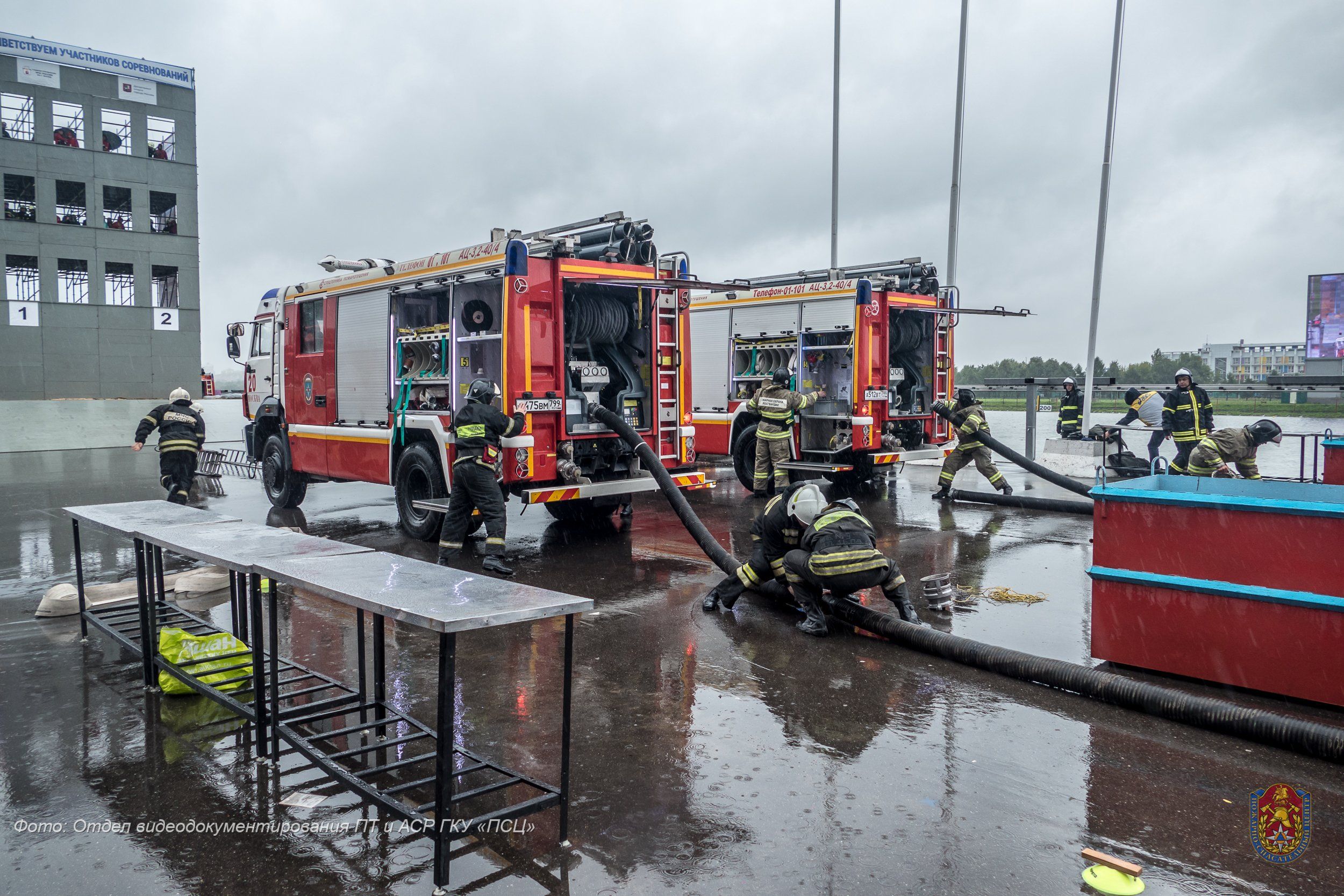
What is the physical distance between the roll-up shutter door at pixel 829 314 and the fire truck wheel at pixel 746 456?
1.56 meters

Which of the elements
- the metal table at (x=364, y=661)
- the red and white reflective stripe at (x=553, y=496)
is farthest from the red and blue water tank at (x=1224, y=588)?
the red and white reflective stripe at (x=553, y=496)

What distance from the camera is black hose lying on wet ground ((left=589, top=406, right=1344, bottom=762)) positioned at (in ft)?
12.5

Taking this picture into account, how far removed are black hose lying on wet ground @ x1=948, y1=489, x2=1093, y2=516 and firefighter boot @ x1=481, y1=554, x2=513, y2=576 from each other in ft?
20.6

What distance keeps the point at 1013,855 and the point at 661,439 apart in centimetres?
635

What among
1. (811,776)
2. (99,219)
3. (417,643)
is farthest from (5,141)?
(811,776)

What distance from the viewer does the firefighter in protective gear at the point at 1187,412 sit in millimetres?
10648

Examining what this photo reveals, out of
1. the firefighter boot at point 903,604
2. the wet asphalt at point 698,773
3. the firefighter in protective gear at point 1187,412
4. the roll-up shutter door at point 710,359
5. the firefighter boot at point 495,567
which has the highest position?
the roll-up shutter door at point 710,359

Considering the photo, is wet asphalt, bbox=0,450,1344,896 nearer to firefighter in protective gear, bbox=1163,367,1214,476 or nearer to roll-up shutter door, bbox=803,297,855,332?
firefighter in protective gear, bbox=1163,367,1214,476

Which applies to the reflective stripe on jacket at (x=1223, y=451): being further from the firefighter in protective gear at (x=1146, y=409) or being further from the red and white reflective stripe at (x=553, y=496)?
the red and white reflective stripe at (x=553, y=496)

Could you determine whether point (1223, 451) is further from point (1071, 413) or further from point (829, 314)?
point (1071, 413)

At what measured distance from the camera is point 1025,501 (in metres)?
10.8

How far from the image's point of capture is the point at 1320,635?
4.19 m

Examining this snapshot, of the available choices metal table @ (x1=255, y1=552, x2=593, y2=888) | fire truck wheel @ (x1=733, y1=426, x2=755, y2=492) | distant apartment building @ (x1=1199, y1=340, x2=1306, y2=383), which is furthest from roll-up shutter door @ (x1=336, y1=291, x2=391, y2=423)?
distant apartment building @ (x1=1199, y1=340, x2=1306, y2=383)

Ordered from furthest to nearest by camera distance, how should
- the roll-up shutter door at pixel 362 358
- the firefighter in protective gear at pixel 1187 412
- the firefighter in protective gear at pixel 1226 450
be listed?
the firefighter in protective gear at pixel 1187 412, the roll-up shutter door at pixel 362 358, the firefighter in protective gear at pixel 1226 450
